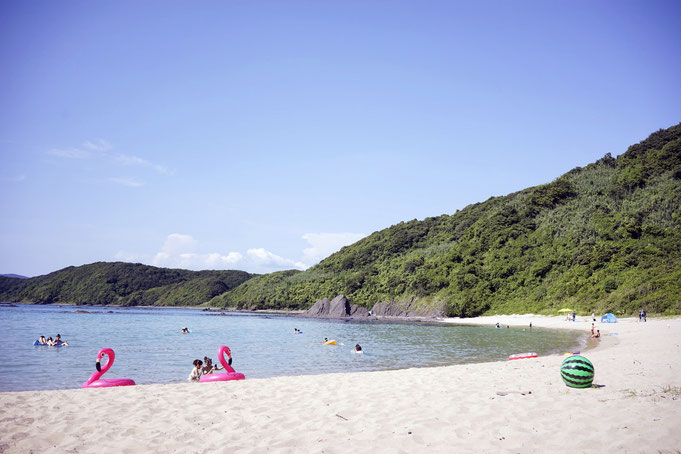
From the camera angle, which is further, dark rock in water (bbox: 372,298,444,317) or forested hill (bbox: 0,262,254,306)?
forested hill (bbox: 0,262,254,306)

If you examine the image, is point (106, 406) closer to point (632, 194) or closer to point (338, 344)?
point (338, 344)

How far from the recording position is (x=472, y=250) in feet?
263

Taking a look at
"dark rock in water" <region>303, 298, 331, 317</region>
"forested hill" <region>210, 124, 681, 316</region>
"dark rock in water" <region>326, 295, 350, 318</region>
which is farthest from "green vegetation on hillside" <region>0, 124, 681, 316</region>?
"dark rock in water" <region>303, 298, 331, 317</region>

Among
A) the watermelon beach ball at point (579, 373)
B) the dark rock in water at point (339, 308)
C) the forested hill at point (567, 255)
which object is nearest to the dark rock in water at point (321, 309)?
the dark rock in water at point (339, 308)

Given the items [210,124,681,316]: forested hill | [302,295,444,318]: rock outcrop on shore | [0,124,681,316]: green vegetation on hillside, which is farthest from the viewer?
[302,295,444,318]: rock outcrop on shore

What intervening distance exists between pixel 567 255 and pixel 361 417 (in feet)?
209

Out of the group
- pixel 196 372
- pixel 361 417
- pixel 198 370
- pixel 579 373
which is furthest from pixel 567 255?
pixel 361 417

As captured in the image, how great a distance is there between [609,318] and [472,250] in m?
40.6

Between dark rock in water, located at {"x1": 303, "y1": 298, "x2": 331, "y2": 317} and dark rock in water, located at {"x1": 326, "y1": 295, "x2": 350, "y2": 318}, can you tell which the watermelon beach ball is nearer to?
dark rock in water, located at {"x1": 326, "y1": 295, "x2": 350, "y2": 318}

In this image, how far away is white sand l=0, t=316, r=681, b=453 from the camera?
22.4 ft

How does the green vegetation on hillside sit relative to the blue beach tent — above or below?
above

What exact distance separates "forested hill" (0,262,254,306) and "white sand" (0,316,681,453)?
173 m

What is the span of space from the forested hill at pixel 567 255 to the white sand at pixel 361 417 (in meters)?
37.5

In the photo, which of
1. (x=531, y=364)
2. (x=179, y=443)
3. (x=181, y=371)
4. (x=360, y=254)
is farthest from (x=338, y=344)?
(x=360, y=254)
